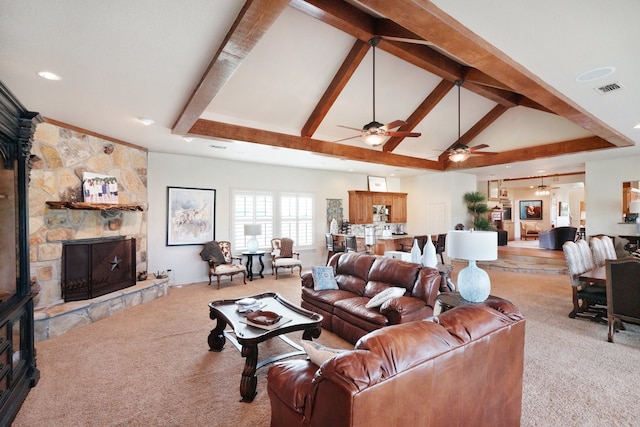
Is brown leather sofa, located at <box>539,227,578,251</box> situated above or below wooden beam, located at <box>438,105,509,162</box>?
below

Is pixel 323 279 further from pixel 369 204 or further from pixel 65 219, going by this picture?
pixel 369 204

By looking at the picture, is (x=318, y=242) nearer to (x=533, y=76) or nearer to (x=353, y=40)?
(x=353, y=40)

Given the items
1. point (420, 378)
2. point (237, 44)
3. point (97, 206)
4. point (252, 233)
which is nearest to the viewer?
point (420, 378)

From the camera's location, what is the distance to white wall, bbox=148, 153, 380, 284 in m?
6.23

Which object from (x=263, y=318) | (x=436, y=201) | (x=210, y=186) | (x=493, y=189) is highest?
(x=493, y=189)

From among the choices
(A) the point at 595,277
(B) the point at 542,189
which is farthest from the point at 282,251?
(B) the point at 542,189

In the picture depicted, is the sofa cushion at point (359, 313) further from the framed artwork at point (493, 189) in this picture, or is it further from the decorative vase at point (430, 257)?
the framed artwork at point (493, 189)

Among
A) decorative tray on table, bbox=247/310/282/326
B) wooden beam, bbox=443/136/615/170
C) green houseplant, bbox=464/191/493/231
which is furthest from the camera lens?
green houseplant, bbox=464/191/493/231

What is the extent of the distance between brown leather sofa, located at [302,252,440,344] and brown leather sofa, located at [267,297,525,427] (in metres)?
1.32

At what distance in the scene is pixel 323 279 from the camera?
434cm

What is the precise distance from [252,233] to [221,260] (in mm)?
850

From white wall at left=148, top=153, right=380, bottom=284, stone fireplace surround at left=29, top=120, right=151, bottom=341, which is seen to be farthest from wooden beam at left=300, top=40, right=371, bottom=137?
stone fireplace surround at left=29, top=120, right=151, bottom=341

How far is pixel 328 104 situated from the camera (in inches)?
199

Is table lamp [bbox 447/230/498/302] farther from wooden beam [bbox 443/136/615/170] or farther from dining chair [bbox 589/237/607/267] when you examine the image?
wooden beam [bbox 443/136/615/170]
